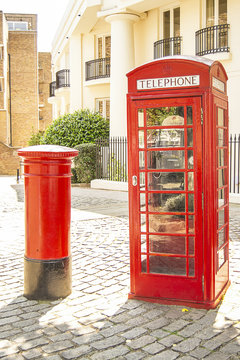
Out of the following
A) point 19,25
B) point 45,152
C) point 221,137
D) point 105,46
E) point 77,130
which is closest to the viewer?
point 45,152

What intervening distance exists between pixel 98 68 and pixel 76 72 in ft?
6.44

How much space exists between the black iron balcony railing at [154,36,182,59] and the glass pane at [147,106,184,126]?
14577 millimetres

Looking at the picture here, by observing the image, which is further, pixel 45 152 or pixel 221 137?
pixel 221 137

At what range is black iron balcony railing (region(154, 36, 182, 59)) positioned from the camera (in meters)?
18.1

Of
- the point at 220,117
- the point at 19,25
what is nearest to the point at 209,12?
the point at 220,117

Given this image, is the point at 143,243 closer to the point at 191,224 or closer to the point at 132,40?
the point at 191,224

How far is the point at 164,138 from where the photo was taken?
14.3 ft

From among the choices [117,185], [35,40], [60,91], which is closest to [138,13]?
[117,185]

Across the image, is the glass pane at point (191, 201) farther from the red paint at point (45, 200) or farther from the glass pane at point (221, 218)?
the red paint at point (45, 200)

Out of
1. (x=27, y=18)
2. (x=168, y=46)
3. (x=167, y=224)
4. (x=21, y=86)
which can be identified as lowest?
(x=167, y=224)

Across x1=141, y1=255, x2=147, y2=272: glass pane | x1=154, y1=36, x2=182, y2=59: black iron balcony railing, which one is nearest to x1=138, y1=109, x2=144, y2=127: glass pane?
x1=141, y1=255, x2=147, y2=272: glass pane

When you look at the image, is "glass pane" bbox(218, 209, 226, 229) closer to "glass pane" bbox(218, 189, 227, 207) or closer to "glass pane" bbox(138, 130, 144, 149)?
"glass pane" bbox(218, 189, 227, 207)

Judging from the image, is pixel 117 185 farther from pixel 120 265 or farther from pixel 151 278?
pixel 151 278

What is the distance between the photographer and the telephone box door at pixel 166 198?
13.9 feet
